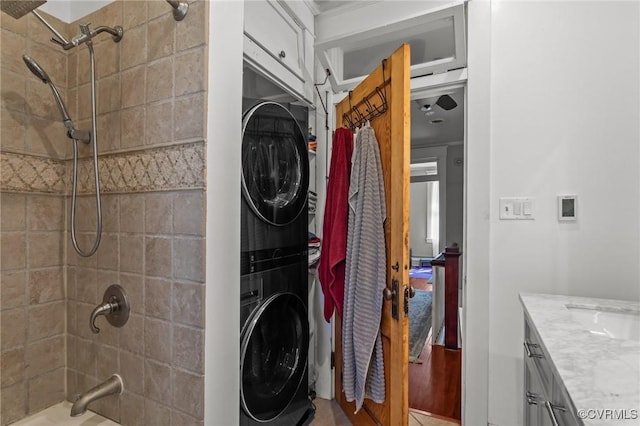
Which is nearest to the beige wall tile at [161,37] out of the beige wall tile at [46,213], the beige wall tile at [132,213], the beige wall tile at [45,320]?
the beige wall tile at [132,213]

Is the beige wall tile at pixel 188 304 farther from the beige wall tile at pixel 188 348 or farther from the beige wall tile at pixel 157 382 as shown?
the beige wall tile at pixel 157 382

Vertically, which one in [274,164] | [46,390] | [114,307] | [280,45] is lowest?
[46,390]

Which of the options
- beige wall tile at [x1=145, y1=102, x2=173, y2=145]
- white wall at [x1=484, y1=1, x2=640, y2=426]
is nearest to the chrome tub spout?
beige wall tile at [x1=145, y1=102, x2=173, y2=145]

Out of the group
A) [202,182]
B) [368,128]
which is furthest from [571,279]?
[202,182]

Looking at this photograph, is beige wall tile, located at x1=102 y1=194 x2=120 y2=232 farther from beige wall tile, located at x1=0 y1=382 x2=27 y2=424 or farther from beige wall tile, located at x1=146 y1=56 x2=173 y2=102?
beige wall tile, located at x1=0 y1=382 x2=27 y2=424

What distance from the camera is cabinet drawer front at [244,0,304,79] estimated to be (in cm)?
150

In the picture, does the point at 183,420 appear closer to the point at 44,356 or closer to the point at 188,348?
Answer: the point at 188,348

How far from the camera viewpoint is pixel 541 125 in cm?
158

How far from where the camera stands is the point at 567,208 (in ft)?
4.99

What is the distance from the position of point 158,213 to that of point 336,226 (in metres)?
0.90

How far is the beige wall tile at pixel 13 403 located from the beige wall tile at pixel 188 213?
952 millimetres

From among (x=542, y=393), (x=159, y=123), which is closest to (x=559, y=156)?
(x=542, y=393)

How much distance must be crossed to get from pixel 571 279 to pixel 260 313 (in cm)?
152

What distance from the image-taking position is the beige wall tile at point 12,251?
3.80 ft
